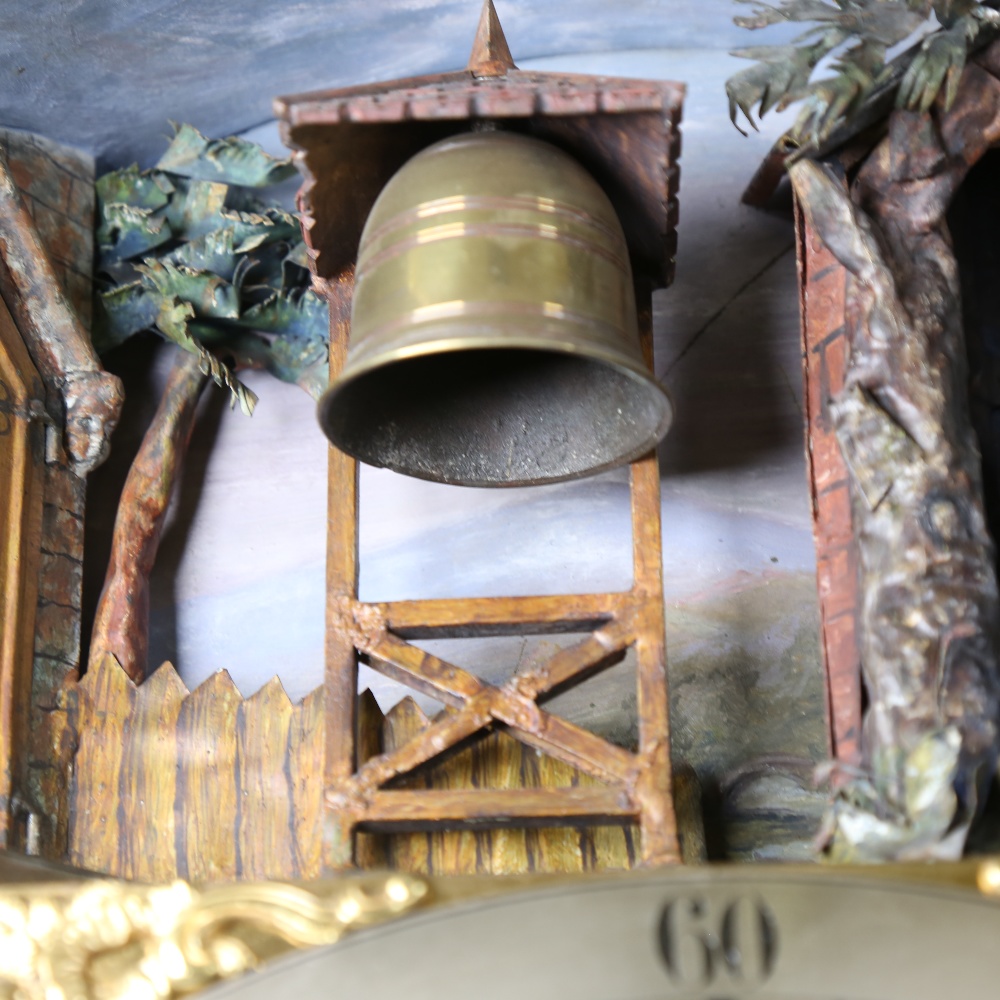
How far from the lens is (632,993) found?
4.47 ft

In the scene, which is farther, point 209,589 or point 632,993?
point 209,589

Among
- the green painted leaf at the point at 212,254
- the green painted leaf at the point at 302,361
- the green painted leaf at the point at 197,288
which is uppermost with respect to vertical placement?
the green painted leaf at the point at 212,254

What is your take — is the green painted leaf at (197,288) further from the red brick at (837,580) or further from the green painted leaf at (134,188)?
the red brick at (837,580)

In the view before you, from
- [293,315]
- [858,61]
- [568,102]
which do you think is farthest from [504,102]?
[293,315]

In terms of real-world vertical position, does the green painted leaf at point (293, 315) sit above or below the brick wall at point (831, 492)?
above

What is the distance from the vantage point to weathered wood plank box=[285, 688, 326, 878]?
1955 millimetres

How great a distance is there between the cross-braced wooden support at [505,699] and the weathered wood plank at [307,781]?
0.56 ft

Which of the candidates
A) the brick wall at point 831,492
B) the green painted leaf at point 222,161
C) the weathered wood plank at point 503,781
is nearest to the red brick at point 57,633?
the weathered wood plank at point 503,781

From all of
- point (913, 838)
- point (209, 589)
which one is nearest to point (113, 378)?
point (209, 589)

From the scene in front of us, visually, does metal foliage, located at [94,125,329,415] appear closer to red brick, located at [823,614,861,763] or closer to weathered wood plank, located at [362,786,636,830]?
weathered wood plank, located at [362,786,636,830]

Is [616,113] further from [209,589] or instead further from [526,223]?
[209,589]

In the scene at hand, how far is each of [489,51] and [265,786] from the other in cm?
101

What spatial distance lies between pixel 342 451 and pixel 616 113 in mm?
534

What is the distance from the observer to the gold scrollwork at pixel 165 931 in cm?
142
